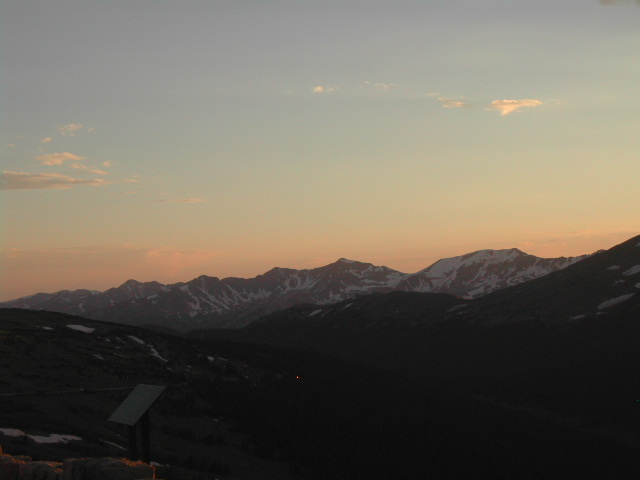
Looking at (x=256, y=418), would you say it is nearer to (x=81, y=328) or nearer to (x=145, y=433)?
(x=81, y=328)

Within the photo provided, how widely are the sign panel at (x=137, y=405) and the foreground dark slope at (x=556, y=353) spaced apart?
303 feet

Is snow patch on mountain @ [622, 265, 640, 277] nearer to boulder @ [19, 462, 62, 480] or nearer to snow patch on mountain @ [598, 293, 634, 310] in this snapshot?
snow patch on mountain @ [598, 293, 634, 310]

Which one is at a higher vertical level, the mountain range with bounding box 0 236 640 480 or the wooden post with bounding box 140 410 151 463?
the wooden post with bounding box 140 410 151 463

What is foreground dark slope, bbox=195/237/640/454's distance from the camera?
11488 centimetres

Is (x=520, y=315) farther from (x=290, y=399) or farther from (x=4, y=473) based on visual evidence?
(x=4, y=473)

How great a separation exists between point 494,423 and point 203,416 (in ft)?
187

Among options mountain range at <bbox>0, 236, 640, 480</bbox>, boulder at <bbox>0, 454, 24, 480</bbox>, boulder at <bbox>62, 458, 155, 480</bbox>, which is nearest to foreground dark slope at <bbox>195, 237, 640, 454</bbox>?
mountain range at <bbox>0, 236, 640, 480</bbox>

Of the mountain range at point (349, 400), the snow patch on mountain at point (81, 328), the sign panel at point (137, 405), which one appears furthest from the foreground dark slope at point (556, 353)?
the sign panel at point (137, 405)

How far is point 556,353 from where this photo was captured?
472 ft

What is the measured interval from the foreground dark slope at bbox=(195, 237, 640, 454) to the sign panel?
92.4 meters

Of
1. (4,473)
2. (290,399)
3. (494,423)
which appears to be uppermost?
(4,473)

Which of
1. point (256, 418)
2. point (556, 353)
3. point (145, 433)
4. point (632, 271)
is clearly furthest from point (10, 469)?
point (632, 271)

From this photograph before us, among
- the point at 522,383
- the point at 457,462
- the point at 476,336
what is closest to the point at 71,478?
the point at 457,462

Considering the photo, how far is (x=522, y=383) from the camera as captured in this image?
441 feet
